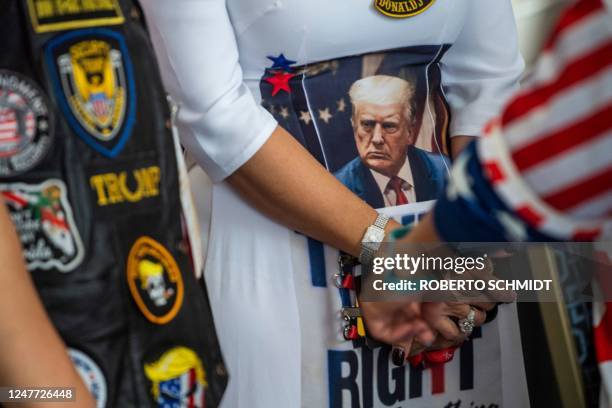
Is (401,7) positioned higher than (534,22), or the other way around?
(534,22)

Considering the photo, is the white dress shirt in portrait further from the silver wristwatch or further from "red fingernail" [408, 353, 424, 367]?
"red fingernail" [408, 353, 424, 367]

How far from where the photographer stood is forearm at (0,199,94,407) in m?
0.82

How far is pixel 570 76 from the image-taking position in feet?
2.45

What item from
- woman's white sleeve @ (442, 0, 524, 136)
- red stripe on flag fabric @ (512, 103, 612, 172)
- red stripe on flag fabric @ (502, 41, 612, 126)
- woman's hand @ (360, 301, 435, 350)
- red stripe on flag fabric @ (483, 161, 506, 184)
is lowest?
woman's hand @ (360, 301, 435, 350)

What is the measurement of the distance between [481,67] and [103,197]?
778 millimetres

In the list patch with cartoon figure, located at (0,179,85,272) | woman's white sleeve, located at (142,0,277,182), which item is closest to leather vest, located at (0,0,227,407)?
patch with cartoon figure, located at (0,179,85,272)

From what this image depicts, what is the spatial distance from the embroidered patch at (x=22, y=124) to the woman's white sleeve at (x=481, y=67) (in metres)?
0.75

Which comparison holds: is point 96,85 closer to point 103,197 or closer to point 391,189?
point 103,197

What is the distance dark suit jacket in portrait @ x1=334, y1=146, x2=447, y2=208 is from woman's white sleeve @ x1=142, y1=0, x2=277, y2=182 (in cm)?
14

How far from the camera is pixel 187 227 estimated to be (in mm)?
1011

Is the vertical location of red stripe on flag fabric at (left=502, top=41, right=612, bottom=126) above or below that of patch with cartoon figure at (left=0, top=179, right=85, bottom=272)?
above

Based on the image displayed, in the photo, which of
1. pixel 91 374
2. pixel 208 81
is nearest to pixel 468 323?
pixel 208 81

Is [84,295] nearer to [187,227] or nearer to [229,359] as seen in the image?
[187,227]

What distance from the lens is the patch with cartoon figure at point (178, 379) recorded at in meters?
0.94
